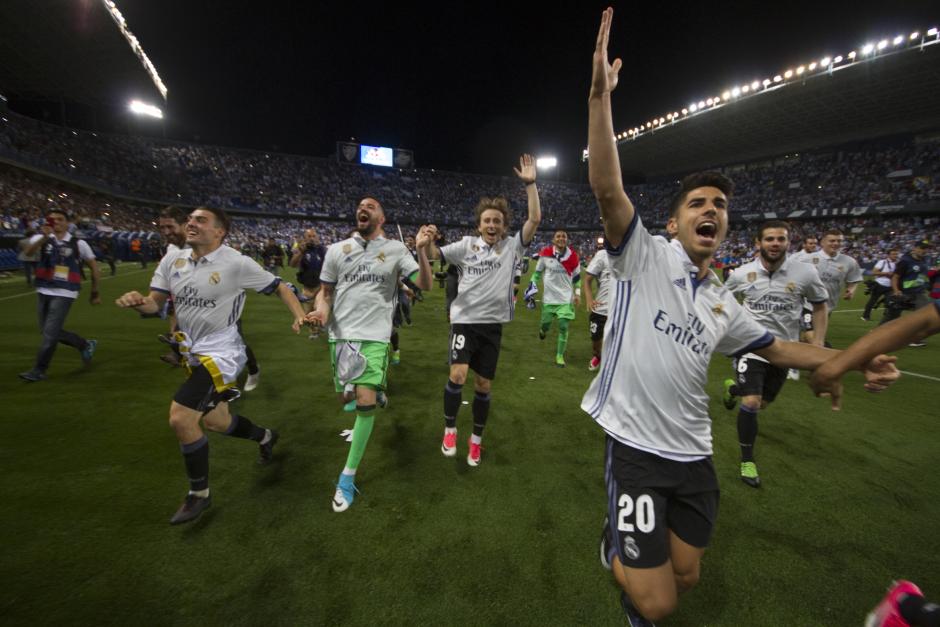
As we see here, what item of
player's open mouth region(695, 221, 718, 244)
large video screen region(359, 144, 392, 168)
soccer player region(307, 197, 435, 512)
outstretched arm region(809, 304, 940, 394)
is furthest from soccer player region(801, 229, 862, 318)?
large video screen region(359, 144, 392, 168)

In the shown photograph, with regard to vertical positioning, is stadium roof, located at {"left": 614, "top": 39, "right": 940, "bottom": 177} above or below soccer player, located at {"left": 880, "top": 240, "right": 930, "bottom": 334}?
above

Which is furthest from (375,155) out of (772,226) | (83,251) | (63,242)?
(772,226)

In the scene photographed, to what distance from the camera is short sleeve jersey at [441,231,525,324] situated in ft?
14.6

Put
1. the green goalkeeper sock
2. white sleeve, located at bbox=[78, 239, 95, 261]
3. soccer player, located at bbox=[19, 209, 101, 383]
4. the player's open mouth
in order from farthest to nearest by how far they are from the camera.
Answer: white sleeve, located at bbox=[78, 239, 95, 261]
soccer player, located at bbox=[19, 209, 101, 383]
the green goalkeeper sock
the player's open mouth

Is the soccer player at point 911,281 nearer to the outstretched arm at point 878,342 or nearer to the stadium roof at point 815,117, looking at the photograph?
the outstretched arm at point 878,342

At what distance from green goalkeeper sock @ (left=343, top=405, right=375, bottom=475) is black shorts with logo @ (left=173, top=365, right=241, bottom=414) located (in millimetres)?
1089

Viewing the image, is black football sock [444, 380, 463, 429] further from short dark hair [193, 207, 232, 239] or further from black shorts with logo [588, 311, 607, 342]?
black shorts with logo [588, 311, 607, 342]

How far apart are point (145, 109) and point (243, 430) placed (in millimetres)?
56764

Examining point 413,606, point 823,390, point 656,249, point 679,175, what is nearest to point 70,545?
point 413,606

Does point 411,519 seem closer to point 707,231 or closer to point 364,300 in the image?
point 364,300

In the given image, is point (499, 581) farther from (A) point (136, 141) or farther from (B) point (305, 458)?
(A) point (136, 141)

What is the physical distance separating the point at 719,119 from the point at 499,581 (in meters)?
49.3

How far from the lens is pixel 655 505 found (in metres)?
2.04

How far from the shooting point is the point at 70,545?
2873 mm
